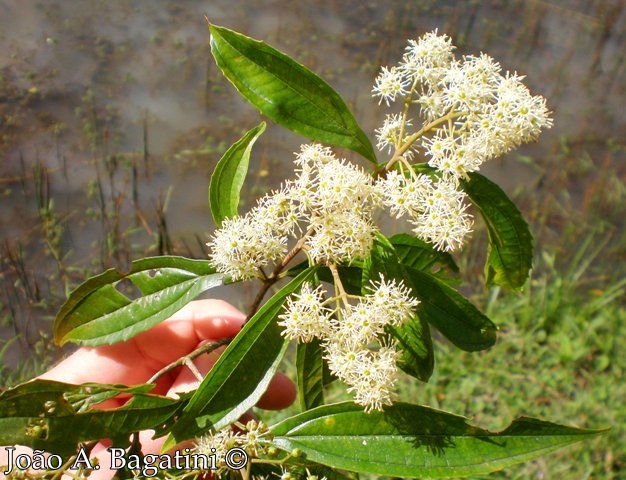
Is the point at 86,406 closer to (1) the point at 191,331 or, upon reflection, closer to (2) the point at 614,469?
(1) the point at 191,331

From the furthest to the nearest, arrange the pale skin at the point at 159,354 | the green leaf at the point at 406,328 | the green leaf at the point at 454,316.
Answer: the pale skin at the point at 159,354 → the green leaf at the point at 454,316 → the green leaf at the point at 406,328

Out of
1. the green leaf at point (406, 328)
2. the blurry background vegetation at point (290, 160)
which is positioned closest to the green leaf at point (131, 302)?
the green leaf at point (406, 328)

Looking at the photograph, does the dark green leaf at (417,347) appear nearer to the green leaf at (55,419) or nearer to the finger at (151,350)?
the green leaf at (55,419)

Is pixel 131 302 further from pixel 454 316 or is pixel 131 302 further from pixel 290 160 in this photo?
pixel 290 160

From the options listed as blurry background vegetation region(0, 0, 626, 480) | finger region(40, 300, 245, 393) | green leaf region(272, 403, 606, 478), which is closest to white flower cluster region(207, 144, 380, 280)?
green leaf region(272, 403, 606, 478)

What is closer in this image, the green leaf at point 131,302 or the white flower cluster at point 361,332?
the white flower cluster at point 361,332
